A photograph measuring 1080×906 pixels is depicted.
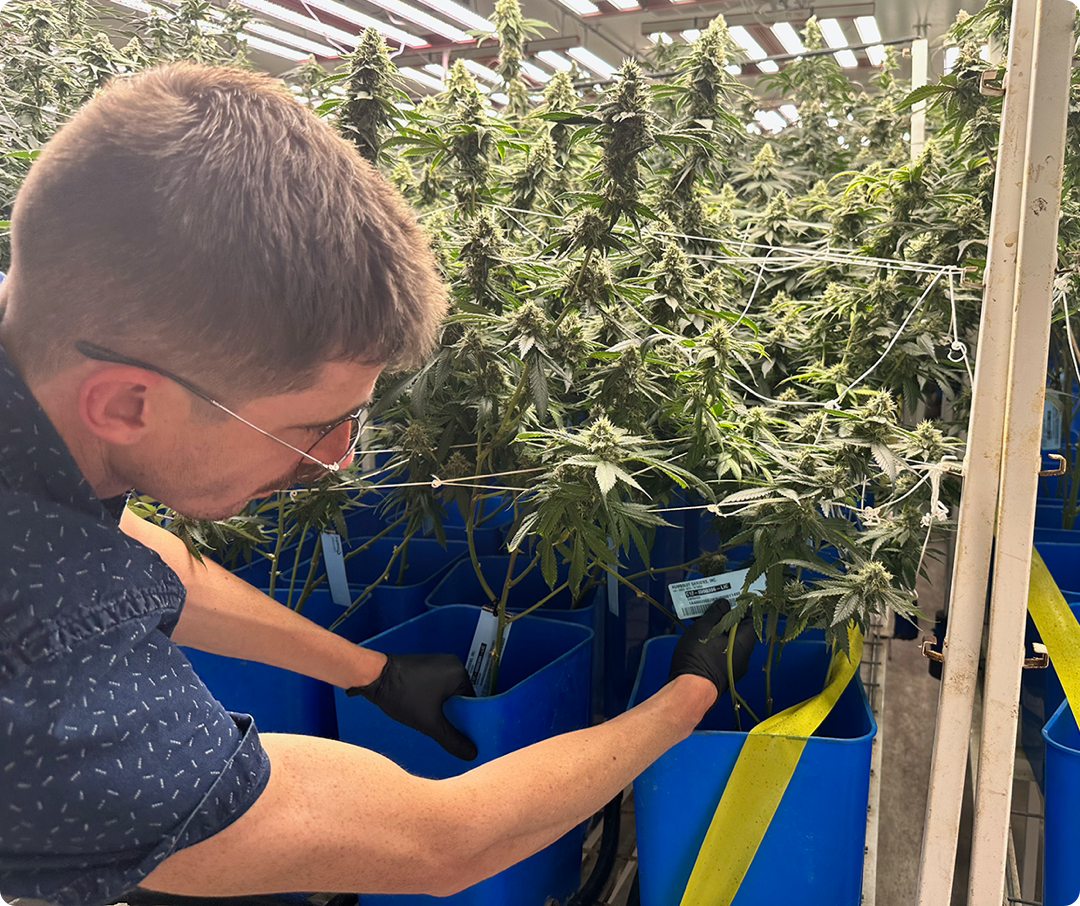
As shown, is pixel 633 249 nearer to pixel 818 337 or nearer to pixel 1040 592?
pixel 818 337

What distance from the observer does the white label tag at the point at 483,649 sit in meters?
1.18

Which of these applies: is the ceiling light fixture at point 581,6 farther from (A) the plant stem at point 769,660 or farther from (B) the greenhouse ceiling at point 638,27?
(A) the plant stem at point 769,660

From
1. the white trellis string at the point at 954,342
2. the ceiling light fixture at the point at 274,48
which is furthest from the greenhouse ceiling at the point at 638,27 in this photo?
the white trellis string at the point at 954,342

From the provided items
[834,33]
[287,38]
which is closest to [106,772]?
[287,38]

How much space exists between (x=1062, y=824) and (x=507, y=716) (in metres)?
0.71

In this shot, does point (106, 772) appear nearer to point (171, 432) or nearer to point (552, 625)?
point (171, 432)

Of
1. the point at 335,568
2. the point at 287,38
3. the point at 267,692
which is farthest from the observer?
the point at 287,38

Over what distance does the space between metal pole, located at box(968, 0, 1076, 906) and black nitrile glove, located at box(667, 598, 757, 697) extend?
0.34 metres

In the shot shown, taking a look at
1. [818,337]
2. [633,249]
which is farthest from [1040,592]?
[633,249]

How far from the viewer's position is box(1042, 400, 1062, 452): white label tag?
1529 millimetres

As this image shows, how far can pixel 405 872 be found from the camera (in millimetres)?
712

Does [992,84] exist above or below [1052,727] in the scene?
above

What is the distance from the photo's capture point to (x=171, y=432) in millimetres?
651

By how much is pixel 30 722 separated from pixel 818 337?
4.52 ft
